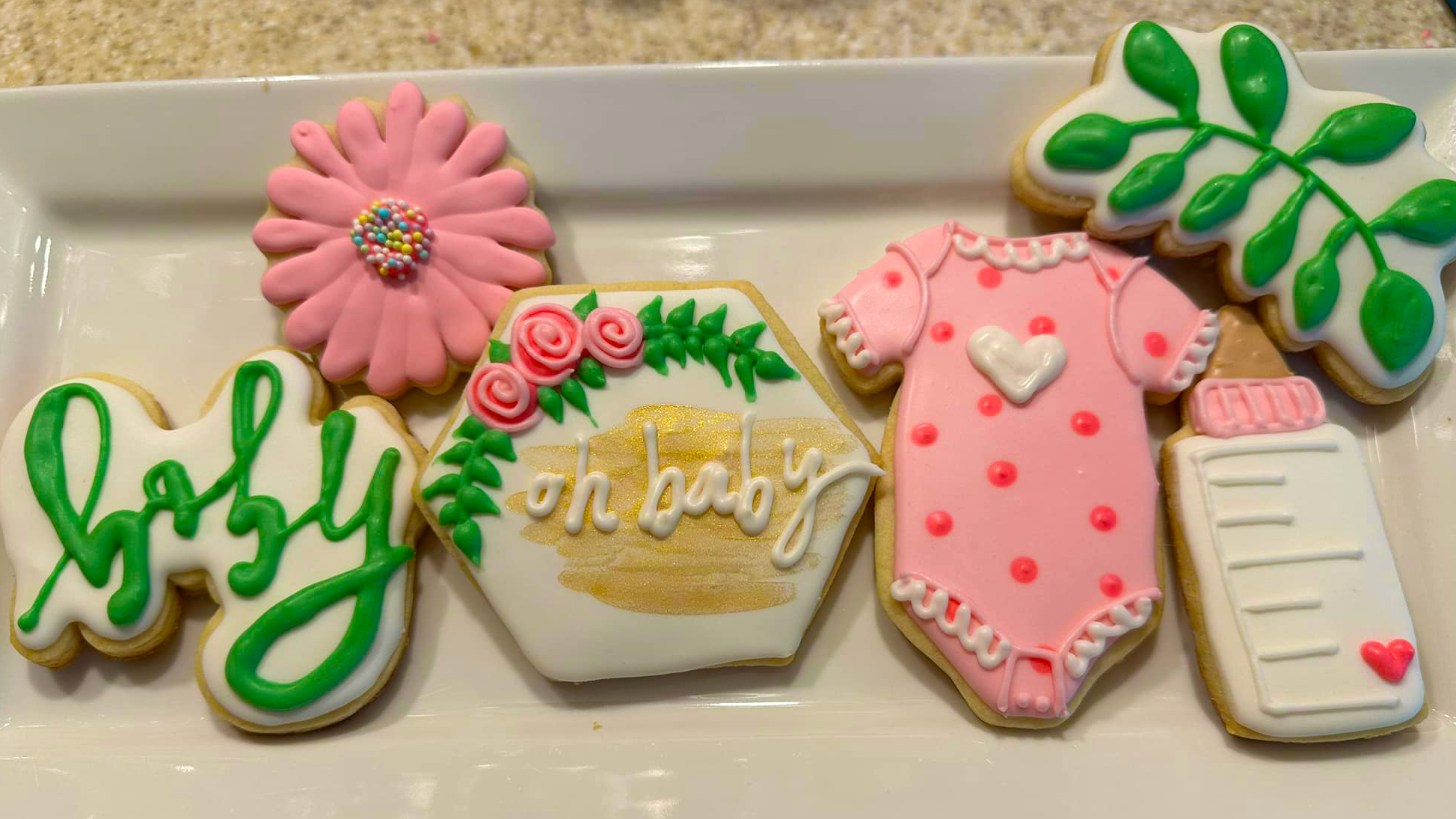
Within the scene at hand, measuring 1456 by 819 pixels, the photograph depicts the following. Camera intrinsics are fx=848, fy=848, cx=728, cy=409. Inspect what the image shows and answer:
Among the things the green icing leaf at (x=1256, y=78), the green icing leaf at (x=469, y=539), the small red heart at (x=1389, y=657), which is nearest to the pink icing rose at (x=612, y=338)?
the green icing leaf at (x=469, y=539)

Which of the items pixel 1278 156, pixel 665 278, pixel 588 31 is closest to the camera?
pixel 1278 156

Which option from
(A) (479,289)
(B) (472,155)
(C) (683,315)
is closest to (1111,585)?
(C) (683,315)

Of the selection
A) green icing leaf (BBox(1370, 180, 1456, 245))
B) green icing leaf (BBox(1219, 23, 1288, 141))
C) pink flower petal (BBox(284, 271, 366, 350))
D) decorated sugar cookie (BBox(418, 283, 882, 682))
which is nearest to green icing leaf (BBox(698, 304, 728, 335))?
decorated sugar cookie (BBox(418, 283, 882, 682))

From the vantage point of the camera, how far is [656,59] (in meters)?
1.39

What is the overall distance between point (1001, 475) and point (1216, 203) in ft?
1.50

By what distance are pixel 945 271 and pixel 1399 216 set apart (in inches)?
23.3

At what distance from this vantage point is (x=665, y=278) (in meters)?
1.25

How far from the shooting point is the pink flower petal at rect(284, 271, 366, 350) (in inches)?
44.5

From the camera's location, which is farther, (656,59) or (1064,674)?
(656,59)

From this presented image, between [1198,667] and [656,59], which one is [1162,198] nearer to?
[1198,667]

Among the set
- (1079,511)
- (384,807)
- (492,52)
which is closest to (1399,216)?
(1079,511)

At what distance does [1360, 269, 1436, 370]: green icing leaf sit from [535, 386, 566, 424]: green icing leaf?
1.05 meters

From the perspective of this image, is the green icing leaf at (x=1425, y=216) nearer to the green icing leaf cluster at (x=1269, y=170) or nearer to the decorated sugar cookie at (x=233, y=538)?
the green icing leaf cluster at (x=1269, y=170)

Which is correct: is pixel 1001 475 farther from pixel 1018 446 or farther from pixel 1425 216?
pixel 1425 216
